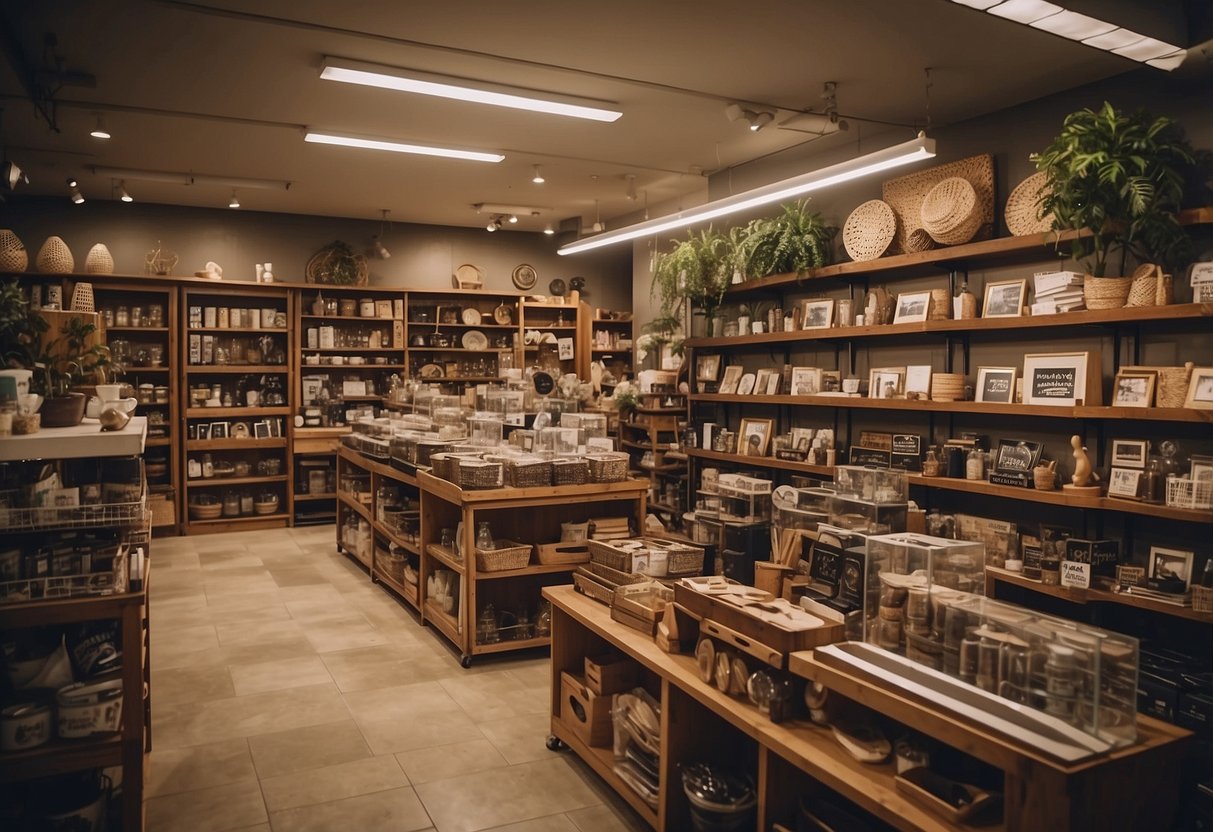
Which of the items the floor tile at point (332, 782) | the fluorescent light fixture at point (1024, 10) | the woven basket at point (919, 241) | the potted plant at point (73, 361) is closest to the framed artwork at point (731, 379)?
the woven basket at point (919, 241)

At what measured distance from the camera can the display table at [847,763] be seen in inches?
68.2

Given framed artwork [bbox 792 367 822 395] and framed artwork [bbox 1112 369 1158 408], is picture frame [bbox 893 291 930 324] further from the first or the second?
framed artwork [bbox 1112 369 1158 408]

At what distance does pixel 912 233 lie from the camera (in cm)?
541

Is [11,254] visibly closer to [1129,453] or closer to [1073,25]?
[1073,25]

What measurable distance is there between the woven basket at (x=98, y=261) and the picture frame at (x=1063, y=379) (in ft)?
26.1

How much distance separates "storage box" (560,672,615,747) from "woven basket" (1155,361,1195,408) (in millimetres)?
2956

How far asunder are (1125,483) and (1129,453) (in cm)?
22

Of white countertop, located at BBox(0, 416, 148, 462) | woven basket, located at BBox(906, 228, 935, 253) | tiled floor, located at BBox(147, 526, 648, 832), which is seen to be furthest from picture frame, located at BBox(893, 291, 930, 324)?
white countertop, located at BBox(0, 416, 148, 462)

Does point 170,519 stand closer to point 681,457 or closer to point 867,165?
point 681,457

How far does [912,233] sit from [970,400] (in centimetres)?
115

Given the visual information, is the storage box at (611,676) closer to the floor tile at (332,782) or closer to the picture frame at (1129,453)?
the floor tile at (332,782)

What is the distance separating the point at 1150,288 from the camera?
4008 millimetres

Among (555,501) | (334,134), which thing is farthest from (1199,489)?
(334,134)

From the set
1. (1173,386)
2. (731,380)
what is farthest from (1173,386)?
(731,380)
